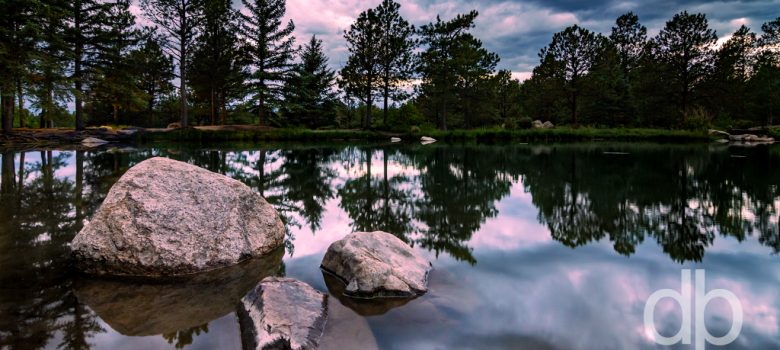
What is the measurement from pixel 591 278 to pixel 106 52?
36.8 m

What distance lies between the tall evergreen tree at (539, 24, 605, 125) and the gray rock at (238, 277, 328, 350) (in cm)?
4710

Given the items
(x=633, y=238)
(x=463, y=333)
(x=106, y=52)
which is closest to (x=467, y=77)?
(x=106, y=52)

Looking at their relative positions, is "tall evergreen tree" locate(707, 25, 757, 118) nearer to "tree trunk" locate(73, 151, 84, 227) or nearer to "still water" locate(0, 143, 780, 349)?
"still water" locate(0, 143, 780, 349)

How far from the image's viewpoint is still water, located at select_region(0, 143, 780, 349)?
296cm

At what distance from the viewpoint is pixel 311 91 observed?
41500 millimetres

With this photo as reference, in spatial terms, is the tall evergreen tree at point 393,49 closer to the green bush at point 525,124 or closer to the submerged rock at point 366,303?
the green bush at point 525,124

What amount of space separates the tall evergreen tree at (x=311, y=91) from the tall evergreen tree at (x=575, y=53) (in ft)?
87.7

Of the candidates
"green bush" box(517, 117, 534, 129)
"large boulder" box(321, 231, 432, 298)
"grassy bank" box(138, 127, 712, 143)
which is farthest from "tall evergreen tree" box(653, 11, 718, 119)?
"large boulder" box(321, 231, 432, 298)

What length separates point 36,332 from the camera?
288 centimetres

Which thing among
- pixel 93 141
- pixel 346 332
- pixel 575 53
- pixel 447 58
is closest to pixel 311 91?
pixel 447 58

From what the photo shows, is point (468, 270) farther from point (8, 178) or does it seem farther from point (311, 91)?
point (311, 91)

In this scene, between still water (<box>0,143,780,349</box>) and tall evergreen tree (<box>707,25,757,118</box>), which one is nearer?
still water (<box>0,143,780,349</box>)

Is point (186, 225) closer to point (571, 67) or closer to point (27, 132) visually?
point (27, 132)

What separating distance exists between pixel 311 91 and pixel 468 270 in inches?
1553
